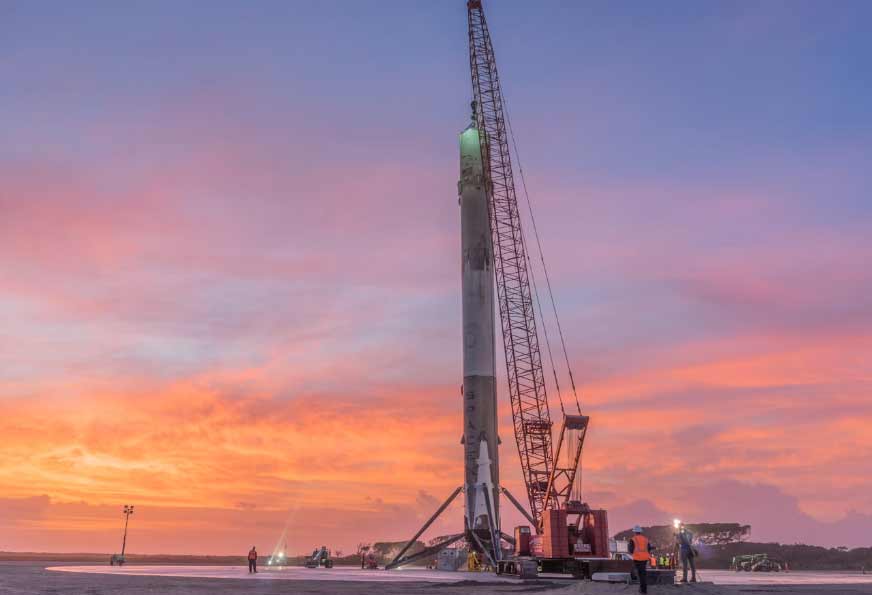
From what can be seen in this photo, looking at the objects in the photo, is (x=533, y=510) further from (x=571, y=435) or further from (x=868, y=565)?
(x=868, y=565)

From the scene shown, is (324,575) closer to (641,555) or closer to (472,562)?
(472,562)

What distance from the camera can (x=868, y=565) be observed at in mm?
113000

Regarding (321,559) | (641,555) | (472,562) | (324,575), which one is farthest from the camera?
(321,559)

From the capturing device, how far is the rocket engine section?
208ft

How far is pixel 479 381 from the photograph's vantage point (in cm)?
6431

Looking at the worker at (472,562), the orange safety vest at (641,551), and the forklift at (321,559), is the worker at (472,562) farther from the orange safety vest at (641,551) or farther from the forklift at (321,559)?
the orange safety vest at (641,551)

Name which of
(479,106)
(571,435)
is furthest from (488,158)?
(571,435)

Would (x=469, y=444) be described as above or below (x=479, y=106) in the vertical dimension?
below

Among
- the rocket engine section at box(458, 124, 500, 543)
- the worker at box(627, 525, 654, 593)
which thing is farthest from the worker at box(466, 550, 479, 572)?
the worker at box(627, 525, 654, 593)

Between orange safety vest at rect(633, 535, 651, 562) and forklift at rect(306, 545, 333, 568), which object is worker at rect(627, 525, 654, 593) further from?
forklift at rect(306, 545, 333, 568)

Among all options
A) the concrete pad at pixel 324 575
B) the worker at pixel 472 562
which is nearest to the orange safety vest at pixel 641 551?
the concrete pad at pixel 324 575

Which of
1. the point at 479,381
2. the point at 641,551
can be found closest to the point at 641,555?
the point at 641,551

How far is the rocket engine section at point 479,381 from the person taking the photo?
208 ft

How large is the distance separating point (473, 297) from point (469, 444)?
42.2 feet
